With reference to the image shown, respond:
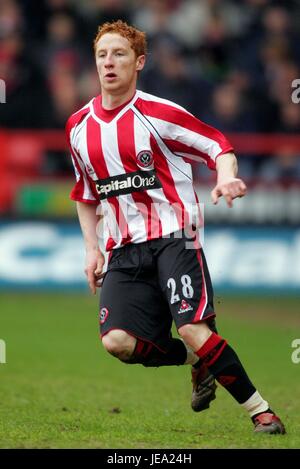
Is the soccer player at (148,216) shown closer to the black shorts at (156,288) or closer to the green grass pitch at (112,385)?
the black shorts at (156,288)

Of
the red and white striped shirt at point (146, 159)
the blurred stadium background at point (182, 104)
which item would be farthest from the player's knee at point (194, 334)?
the blurred stadium background at point (182, 104)

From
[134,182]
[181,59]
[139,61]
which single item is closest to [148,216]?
[134,182]

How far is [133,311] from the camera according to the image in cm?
695

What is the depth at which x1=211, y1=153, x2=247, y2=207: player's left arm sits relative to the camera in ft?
20.6

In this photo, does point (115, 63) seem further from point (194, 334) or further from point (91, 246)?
point (194, 334)

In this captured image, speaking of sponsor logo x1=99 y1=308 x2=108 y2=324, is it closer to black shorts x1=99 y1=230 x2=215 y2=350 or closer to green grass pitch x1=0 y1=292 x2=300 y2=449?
black shorts x1=99 y1=230 x2=215 y2=350

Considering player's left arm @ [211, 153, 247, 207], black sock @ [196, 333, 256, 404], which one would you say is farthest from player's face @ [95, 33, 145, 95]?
black sock @ [196, 333, 256, 404]

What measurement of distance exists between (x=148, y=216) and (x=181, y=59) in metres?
9.81

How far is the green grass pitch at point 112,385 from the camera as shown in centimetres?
670

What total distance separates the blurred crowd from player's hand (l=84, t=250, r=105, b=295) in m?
8.61

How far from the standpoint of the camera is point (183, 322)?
6.71m

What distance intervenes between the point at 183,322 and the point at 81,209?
1.24 m

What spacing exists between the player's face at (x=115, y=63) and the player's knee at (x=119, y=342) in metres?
1.49

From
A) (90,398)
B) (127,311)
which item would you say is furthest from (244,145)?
→ (127,311)
